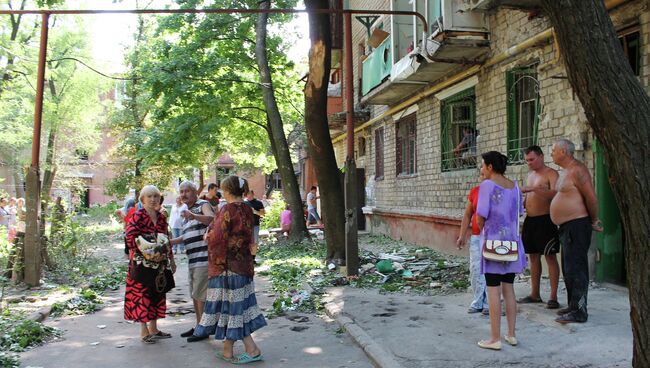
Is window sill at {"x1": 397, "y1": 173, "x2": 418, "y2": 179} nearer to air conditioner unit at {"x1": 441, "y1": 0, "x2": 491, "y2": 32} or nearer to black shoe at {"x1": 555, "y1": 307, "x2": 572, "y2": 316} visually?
air conditioner unit at {"x1": 441, "y1": 0, "x2": 491, "y2": 32}

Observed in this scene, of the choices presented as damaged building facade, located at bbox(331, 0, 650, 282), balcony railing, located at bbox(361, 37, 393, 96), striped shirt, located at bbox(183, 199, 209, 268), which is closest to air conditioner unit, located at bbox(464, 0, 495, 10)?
damaged building facade, located at bbox(331, 0, 650, 282)

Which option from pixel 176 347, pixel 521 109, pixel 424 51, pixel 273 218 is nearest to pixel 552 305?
pixel 176 347

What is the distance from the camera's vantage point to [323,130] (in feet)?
35.0

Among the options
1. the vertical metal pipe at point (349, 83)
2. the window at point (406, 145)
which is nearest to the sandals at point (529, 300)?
the vertical metal pipe at point (349, 83)

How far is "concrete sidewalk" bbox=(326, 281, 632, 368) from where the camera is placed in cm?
468

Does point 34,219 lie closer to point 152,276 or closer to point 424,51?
point 152,276

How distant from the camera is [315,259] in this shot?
39.2 feet

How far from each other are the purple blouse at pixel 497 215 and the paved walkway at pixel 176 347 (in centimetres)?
148

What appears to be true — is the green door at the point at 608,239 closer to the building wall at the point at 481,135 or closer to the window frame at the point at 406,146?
the building wall at the point at 481,135

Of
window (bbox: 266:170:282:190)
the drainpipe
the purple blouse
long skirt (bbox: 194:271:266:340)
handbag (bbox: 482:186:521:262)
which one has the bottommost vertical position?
long skirt (bbox: 194:271:266:340)

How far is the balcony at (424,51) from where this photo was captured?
Answer: 1034 cm

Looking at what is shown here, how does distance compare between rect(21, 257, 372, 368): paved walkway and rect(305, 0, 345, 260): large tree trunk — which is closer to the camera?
rect(21, 257, 372, 368): paved walkway

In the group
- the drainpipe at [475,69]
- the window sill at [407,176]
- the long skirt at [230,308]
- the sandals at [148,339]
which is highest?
the drainpipe at [475,69]

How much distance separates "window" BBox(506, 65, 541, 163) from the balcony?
1118 millimetres
